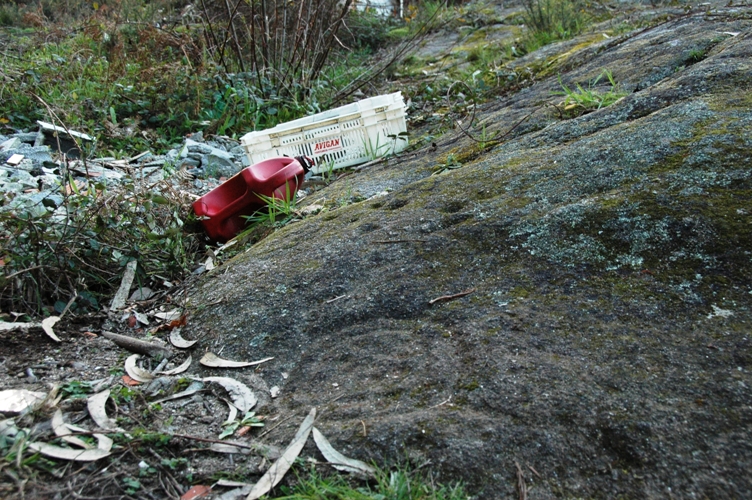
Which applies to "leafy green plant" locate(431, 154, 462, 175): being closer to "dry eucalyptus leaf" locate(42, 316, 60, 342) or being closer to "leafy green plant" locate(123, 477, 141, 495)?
"dry eucalyptus leaf" locate(42, 316, 60, 342)

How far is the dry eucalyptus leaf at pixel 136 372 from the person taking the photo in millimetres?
1936

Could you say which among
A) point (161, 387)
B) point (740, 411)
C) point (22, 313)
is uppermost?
point (22, 313)

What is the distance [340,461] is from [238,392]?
1.60ft

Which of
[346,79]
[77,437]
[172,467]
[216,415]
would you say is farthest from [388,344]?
[346,79]

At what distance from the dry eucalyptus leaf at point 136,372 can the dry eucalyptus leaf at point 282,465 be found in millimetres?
621

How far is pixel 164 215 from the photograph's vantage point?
3.08m

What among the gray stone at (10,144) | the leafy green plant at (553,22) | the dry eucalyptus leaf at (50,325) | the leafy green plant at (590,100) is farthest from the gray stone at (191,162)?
the leafy green plant at (553,22)

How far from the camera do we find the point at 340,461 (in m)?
1.45

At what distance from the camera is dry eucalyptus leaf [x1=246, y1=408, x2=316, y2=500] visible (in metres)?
1.41

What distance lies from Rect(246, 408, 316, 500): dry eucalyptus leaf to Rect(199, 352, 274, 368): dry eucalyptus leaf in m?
0.41

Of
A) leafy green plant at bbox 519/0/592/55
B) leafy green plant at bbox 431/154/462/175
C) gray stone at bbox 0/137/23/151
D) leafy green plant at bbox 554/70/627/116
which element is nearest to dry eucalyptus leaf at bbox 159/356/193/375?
leafy green plant at bbox 431/154/462/175

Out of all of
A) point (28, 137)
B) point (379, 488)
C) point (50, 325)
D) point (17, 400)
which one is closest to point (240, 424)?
Result: point (379, 488)

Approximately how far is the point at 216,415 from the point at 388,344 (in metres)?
0.51

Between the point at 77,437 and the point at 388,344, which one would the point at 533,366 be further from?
the point at 77,437
